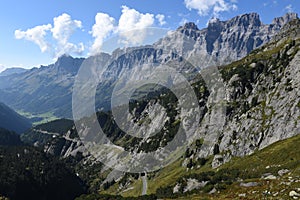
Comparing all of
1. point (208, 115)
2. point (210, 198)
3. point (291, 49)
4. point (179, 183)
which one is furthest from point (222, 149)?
point (210, 198)

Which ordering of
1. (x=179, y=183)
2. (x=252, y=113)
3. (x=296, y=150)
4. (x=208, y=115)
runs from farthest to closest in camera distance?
(x=208, y=115), (x=252, y=113), (x=179, y=183), (x=296, y=150)

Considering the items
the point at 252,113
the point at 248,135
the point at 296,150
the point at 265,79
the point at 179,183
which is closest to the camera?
the point at 296,150

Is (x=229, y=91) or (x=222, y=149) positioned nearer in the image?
(x=222, y=149)

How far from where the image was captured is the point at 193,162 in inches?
6457

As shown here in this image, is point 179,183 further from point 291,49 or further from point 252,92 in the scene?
point 291,49

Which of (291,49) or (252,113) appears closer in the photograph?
(252,113)

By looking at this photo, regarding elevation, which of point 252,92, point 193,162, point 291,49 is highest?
point 291,49

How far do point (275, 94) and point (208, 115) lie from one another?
48.9m

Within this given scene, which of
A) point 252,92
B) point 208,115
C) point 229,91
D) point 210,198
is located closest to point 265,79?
point 252,92

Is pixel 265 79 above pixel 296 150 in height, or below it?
above

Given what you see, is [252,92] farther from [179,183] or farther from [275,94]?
[179,183]

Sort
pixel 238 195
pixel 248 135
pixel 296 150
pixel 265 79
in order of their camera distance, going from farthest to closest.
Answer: pixel 265 79 < pixel 248 135 < pixel 296 150 < pixel 238 195

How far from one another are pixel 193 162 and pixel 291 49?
87.1 meters

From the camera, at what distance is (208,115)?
642 ft
